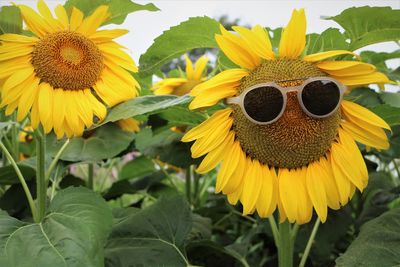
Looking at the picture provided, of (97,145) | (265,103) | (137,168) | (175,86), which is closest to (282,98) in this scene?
(265,103)

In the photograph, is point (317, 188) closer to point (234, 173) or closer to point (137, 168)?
point (234, 173)

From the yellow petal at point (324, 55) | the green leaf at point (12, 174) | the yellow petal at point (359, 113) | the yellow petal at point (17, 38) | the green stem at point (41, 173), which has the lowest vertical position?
the green leaf at point (12, 174)

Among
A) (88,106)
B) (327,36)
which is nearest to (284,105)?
(327,36)

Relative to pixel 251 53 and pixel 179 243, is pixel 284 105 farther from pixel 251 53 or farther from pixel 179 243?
pixel 179 243

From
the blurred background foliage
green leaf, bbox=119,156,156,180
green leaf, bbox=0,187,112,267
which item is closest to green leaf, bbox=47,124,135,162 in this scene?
the blurred background foliage

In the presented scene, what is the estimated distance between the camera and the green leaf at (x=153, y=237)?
1.05 m

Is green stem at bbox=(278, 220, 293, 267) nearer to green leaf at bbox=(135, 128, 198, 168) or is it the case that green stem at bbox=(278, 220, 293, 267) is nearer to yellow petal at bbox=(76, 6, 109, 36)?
green leaf at bbox=(135, 128, 198, 168)

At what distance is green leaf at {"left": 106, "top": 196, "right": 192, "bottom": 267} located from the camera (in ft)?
3.43

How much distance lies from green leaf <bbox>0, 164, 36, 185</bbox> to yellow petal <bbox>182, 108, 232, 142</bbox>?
563mm

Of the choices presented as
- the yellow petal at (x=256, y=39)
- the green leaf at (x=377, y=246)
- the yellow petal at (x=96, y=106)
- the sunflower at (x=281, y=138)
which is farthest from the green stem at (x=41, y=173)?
the green leaf at (x=377, y=246)

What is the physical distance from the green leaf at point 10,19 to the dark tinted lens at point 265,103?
0.46m

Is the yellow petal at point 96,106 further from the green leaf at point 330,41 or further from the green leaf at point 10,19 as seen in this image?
the green leaf at point 330,41

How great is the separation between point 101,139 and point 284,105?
2.35 feet

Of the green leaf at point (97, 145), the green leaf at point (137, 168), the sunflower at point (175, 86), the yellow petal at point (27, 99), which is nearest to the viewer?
the yellow petal at point (27, 99)
